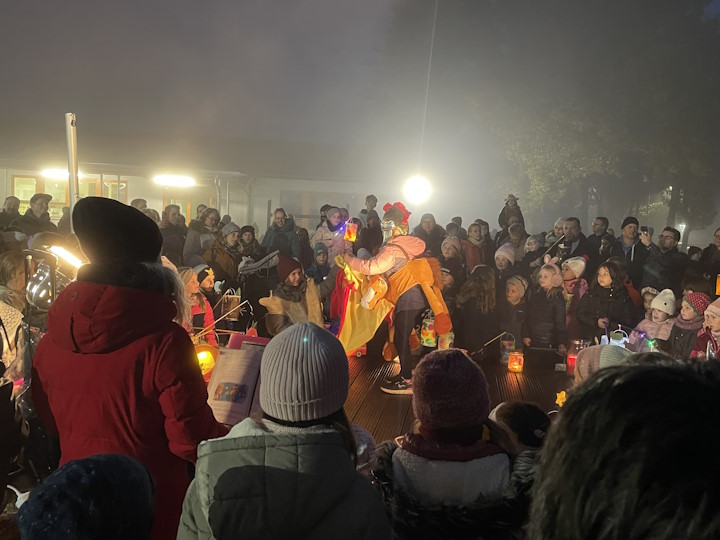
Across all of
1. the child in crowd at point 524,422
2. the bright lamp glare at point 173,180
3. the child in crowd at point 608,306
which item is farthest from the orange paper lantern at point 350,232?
the bright lamp glare at point 173,180

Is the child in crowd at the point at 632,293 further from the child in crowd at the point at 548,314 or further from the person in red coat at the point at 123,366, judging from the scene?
the person in red coat at the point at 123,366

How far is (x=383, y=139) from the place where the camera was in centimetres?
2616

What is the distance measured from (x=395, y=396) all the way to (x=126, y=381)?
4.54 m

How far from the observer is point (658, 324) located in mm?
6590

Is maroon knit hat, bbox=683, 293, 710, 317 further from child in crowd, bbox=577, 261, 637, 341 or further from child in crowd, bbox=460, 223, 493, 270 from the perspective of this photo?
child in crowd, bbox=460, 223, 493, 270

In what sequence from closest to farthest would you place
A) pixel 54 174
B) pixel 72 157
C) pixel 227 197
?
1. pixel 72 157
2. pixel 54 174
3. pixel 227 197

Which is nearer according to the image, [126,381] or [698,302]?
[126,381]

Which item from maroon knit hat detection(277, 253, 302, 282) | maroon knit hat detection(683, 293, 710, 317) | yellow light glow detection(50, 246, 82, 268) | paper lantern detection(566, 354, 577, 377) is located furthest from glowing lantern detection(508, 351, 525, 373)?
yellow light glow detection(50, 246, 82, 268)

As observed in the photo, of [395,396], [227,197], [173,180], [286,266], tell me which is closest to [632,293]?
[395,396]

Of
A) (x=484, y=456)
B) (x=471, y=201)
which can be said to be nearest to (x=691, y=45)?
(x=471, y=201)

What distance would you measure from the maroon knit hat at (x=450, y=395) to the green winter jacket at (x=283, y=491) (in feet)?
1.72

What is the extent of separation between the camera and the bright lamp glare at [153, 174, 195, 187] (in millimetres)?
18922

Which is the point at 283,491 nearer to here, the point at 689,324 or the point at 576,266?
the point at 689,324

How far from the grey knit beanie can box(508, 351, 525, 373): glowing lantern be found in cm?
584
